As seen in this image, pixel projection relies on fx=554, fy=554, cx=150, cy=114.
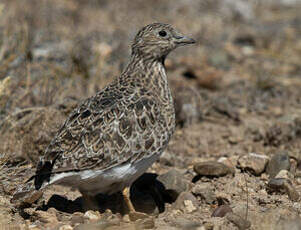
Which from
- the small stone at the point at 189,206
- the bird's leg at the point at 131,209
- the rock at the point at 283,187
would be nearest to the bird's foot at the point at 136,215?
the bird's leg at the point at 131,209

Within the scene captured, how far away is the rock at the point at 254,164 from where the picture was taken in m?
5.77

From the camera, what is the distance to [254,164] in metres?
5.77

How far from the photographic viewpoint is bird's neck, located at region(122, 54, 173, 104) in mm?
5195

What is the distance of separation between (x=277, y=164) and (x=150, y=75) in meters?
1.69

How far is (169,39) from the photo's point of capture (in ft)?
17.5

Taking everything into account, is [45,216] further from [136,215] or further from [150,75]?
[150,75]

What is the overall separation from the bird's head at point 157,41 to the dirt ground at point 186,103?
4.06ft

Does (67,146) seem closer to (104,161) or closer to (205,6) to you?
(104,161)

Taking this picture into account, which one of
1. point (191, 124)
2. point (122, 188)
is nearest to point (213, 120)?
point (191, 124)

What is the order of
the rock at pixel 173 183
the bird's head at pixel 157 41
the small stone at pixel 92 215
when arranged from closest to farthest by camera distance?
1. the small stone at pixel 92 215
2. the bird's head at pixel 157 41
3. the rock at pixel 173 183

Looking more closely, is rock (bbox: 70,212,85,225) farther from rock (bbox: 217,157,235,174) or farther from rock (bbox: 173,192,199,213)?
rock (bbox: 217,157,235,174)

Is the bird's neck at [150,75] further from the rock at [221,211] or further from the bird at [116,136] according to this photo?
the rock at [221,211]

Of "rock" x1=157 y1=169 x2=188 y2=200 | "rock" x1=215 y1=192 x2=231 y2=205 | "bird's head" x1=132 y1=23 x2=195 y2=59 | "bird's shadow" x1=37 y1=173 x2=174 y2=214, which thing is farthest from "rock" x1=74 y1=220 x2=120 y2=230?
Result: "bird's head" x1=132 y1=23 x2=195 y2=59

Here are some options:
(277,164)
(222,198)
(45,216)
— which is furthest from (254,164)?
(45,216)
